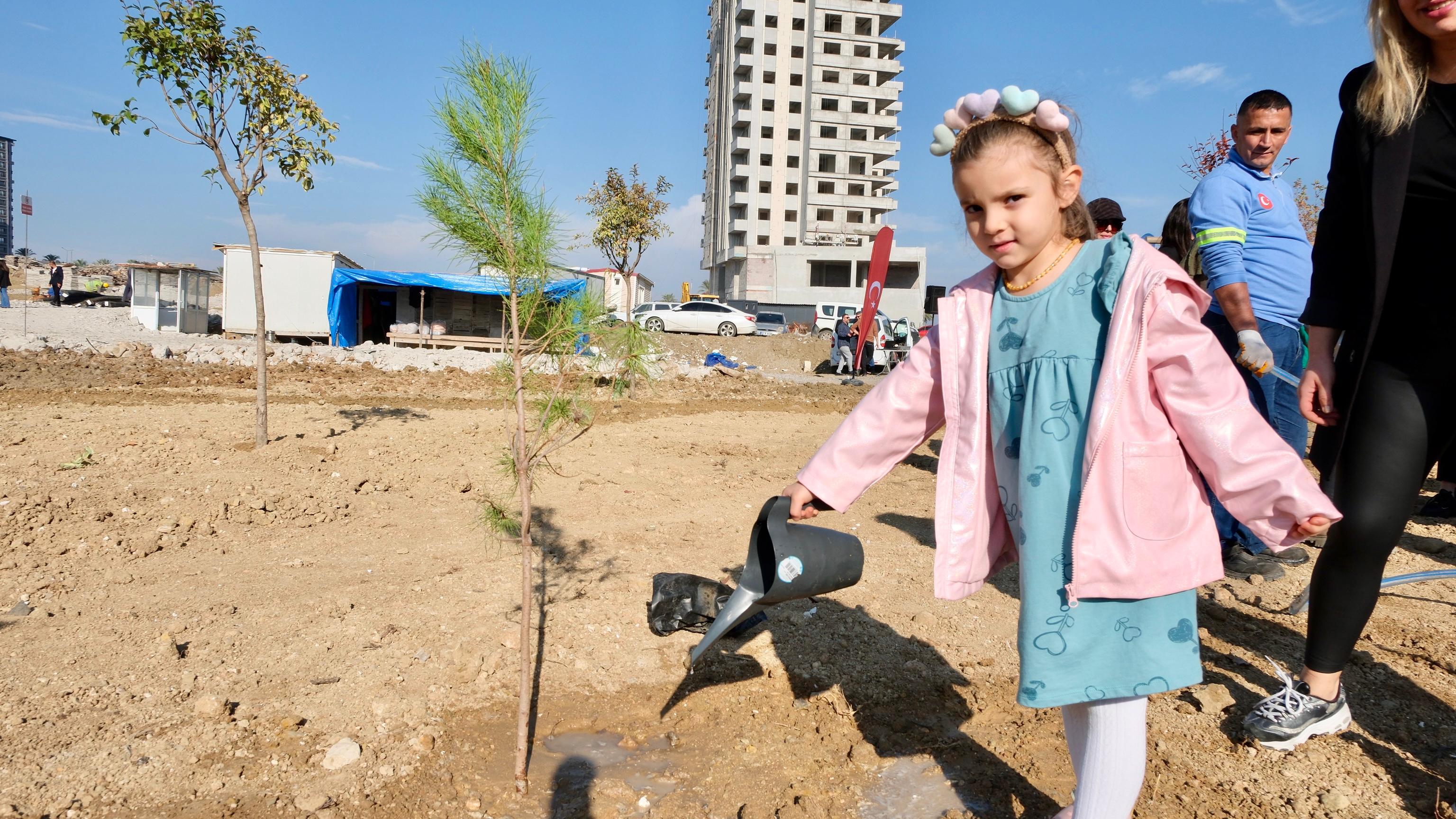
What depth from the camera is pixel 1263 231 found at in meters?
3.55

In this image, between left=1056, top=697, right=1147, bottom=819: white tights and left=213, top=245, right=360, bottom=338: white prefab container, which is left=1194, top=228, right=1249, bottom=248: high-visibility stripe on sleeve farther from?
left=213, top=245, right=360, bottom=338: white prefab container

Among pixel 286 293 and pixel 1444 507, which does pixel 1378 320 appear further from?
pixel 286 293

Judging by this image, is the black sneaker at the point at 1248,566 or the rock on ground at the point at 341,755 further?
the black sneaker at the point at 1248,566

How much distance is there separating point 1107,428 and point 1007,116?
0.66m

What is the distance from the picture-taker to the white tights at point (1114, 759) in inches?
67.6

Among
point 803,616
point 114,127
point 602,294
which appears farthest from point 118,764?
point 114,127

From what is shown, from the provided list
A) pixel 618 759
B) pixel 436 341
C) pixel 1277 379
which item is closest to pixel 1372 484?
pixel 1277 379

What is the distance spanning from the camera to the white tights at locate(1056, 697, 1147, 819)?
172cm

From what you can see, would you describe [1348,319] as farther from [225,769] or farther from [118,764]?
[118,764]

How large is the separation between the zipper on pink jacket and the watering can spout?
0.57 metres

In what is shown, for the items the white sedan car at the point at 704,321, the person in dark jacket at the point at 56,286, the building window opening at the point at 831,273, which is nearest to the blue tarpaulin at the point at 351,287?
the white sedan car at the point at 704,321

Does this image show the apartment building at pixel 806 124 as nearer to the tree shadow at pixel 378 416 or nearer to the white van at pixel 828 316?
the white van at pixel 828 316

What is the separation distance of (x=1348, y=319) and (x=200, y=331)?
92.7 ft

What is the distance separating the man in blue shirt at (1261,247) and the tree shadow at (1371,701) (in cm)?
34
